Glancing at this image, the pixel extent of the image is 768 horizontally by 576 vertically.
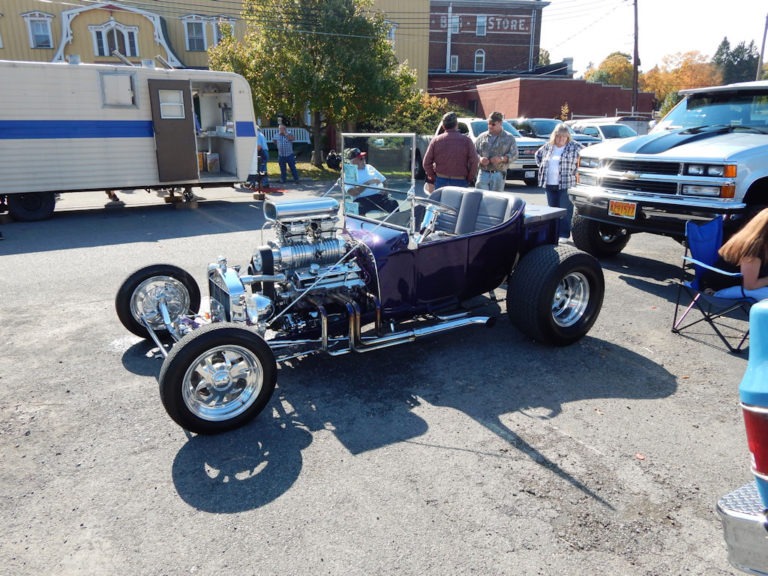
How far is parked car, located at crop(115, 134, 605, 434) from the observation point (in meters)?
3.70

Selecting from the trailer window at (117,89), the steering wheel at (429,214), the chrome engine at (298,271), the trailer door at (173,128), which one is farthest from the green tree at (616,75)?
the chrome engine at (298,271)

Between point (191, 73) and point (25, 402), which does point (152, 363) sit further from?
point (191, 73)

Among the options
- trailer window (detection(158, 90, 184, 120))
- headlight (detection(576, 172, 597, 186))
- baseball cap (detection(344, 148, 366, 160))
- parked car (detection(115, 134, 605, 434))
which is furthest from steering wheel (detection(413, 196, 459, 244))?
trailer window (detection(158, 90, 184, 120))

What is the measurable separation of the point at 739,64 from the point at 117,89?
7957cm

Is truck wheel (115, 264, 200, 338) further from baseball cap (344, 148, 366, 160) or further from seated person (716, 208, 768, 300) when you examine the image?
seated person (716, 208, 768, 300)

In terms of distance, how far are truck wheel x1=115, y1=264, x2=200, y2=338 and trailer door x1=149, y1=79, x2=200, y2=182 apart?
26.8ft

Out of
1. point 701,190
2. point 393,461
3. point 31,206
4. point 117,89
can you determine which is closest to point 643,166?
point 701,190

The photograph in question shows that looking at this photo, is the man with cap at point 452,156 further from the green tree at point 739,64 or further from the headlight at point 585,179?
the green tree at point 739,64

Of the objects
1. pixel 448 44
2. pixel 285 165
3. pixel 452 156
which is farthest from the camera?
pixel 448 44

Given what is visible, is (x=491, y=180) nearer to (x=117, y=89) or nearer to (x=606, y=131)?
(x=117, y=89)

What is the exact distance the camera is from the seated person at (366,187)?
15.8 feet

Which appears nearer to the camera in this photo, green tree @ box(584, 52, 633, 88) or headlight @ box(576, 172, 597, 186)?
headlight @ box(576, 172, 597, 186)

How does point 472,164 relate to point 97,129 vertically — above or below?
below

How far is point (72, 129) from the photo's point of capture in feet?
37.5
